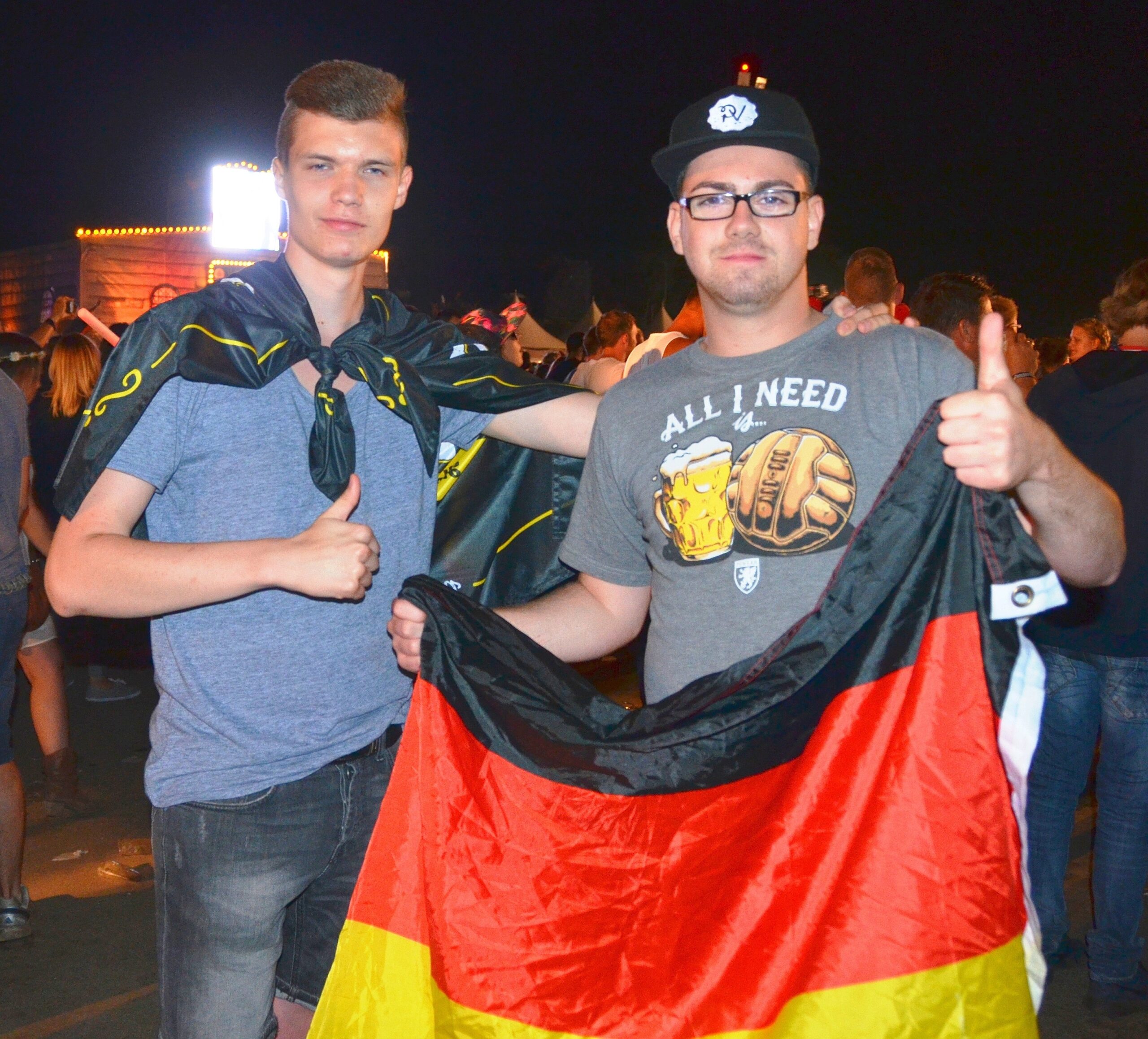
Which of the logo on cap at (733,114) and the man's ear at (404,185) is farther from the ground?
the logo on cap at (733,114)

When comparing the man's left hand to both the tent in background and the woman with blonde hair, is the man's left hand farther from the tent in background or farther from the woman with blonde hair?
the tent in background

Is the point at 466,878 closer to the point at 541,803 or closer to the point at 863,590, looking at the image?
the point at 541,803

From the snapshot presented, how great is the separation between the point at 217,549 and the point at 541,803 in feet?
2.67

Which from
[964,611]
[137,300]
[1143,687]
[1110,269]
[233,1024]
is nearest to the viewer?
[964,611]

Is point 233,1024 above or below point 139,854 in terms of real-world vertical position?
above

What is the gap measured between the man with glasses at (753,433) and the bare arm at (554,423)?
5.4 inches

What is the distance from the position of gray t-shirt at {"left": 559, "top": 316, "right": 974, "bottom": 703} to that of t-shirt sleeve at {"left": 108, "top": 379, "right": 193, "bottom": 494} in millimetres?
930

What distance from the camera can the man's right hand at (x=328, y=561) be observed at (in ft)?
6.98

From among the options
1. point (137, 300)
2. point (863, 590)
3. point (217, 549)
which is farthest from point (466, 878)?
point (137, 300)

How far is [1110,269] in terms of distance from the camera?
87.5 ft

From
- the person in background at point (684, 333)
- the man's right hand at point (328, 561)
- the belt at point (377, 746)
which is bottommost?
the belt at point (377, 746)

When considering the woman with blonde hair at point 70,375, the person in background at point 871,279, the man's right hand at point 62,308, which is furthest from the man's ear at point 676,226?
the man's right hand at point 62,308

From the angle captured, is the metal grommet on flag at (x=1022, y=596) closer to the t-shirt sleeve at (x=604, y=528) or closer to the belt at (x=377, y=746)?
the t-shirt sleeve at (x=604, y=528)

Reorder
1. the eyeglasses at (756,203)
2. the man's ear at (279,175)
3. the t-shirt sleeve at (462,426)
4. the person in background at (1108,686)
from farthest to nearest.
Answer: the person in background at (1108,686), the t-shirt sleeve at (462,426), the man's ear at (279,175), the eyeglasses at (756,203)
